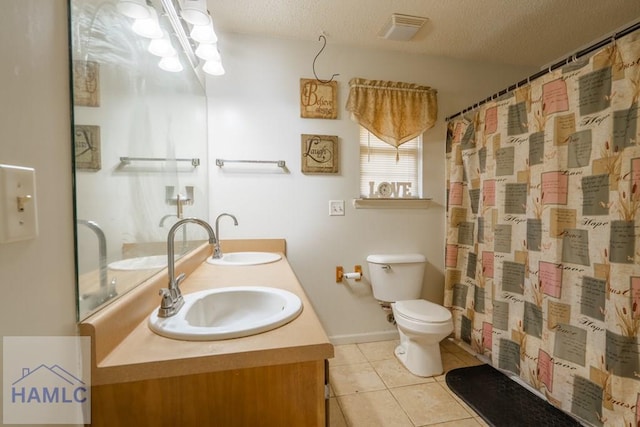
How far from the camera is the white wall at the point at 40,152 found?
44 cm

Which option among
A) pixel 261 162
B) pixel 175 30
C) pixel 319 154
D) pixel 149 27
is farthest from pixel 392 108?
pixel 149 27

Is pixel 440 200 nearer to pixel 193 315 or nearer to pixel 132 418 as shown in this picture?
pixel 193 315

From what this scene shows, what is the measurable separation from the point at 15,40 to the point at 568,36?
2.98 metres

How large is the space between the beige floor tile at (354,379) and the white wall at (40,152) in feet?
4.95

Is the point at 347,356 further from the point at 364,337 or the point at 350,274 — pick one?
the point at 350,274

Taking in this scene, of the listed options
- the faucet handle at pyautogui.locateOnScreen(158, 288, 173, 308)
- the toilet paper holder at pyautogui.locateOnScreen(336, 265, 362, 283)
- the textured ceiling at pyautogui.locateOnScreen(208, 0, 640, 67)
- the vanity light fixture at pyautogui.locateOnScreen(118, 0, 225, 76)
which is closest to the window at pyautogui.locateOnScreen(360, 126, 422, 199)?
the toilet paper holder at pyautogui.locateOnScreen(336, 265, 362, 283)

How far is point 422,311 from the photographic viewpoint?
179cm

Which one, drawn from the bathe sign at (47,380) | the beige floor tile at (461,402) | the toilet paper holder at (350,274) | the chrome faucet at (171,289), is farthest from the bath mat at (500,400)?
the bathe sign at (47,380)

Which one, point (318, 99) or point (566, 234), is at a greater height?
point (318, 99)

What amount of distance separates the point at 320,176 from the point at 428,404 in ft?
5.20

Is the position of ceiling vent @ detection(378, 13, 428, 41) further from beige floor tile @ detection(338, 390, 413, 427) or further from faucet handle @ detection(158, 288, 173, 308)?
beige floor tile @ detection(338, 390, 413, 427)

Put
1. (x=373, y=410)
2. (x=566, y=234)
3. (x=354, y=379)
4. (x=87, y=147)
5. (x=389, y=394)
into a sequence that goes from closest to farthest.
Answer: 1. (x=87, y=147)
2. (x=566, y=234)
3. (x=373, y=410)
4. (x=389, y=394)
5. (x=354, y=379)

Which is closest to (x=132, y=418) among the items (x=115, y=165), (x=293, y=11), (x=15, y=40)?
(x=115, y=165)

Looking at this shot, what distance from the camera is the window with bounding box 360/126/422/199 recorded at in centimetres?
221
